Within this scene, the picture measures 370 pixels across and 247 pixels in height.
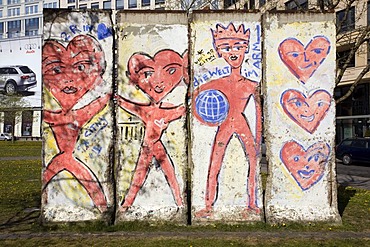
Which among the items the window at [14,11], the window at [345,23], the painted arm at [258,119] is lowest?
the painted arm at [258,119]

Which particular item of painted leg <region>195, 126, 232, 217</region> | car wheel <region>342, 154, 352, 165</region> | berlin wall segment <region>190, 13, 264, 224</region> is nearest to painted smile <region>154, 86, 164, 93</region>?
berlin wall segment <region>190, 13, 264, 224</region>

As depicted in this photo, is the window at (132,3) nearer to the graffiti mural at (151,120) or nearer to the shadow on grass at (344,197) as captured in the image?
the shadow on grass at (344,197)

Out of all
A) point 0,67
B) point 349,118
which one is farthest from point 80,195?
point 0,67

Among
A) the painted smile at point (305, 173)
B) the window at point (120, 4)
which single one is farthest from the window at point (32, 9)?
the painted smile at point (305, 173)

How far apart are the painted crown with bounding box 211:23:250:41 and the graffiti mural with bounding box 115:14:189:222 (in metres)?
0.61

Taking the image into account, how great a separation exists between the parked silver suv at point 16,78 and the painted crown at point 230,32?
4338 cm

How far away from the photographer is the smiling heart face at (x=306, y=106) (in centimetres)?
707

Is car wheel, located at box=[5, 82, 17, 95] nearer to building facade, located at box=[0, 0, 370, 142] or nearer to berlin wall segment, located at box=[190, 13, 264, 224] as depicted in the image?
building facade, located at box=[0, 0, 370, 142]

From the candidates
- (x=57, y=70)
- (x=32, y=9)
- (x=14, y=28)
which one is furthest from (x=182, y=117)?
(x=14, y=28)

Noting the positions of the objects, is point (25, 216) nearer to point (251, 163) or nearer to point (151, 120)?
point (151, 120)

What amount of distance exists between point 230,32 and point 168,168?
2.77m

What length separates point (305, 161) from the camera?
7.05 metres

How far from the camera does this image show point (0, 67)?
47.2m

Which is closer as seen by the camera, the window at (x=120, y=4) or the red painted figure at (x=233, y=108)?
the red painted figure at (x=233, y=108)
